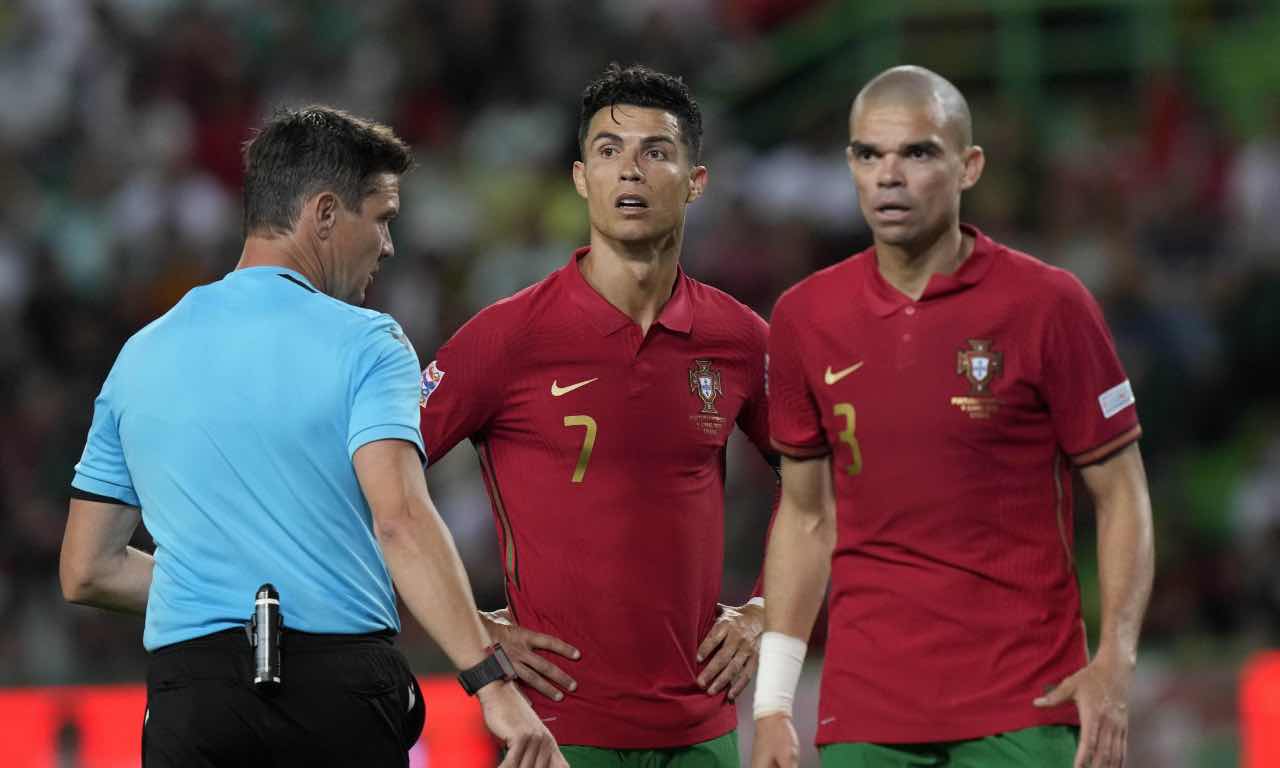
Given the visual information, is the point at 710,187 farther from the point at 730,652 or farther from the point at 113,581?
the point at 113,581

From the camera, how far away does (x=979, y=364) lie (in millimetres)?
4785

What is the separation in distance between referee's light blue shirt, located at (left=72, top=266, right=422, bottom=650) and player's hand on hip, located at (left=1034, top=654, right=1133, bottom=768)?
5.19 feet

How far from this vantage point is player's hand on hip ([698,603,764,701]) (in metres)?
5.50

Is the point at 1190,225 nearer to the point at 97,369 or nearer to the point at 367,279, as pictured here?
the point at 97,369

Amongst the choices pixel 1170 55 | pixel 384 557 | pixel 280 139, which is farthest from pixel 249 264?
pixel 1170 55

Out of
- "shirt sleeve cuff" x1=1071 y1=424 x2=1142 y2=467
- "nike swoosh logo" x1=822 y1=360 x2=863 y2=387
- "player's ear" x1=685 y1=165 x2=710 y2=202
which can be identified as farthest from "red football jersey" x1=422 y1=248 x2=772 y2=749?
"shirt sleeve cuff" x1=1071 y1=424 x2=1142 y2=467

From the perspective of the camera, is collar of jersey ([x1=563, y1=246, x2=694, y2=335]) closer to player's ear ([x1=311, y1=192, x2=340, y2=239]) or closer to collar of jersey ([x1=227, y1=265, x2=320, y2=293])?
player's ear ([x1=311, y1=192, x2=340, y2=239])

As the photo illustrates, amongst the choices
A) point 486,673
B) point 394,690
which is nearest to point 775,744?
point 486,673

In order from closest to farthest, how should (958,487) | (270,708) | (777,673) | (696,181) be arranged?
(270,708) → (958,487) → (777,673) → (696,181)

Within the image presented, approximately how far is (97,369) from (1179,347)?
598 cm

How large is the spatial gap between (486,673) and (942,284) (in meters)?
1.44

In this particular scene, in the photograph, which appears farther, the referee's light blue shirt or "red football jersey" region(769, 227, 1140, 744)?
"red football jersey" region(769, 227, 1140, 744)

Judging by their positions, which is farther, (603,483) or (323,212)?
(603,483)

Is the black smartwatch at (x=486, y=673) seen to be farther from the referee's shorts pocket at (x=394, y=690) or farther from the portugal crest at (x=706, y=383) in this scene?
the portugal crest at (x=706, y=383)
